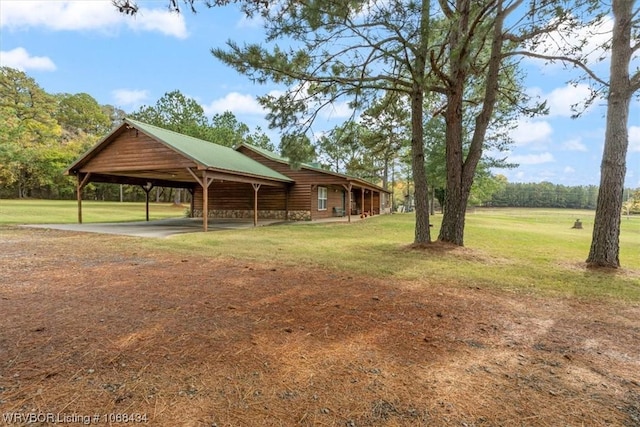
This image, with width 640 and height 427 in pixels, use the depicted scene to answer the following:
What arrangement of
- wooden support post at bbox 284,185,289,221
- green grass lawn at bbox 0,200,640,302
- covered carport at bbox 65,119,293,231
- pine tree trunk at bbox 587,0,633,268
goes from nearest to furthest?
green grass lawn at bbox 0,200,640,302 < pine tree trunk at bbox 587,0,633,268 < covered carport at bbox 65,119,293,231 < wooden support post at bbox 284,185,289,221

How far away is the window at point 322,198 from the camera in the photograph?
20719 mm

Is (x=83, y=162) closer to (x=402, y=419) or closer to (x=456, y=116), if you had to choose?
(x=456, y=116)

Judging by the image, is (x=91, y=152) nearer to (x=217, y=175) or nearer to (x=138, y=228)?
(x=138, y=228)

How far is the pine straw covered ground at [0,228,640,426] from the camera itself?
6.31 feet

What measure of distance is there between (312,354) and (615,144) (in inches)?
290

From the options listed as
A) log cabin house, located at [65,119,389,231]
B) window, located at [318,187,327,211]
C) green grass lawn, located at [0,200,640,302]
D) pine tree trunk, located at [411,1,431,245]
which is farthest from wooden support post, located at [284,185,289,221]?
pine tree trunk, located at [411,1,431,245]

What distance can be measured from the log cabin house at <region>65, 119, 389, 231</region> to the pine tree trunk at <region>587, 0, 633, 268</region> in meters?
8.92

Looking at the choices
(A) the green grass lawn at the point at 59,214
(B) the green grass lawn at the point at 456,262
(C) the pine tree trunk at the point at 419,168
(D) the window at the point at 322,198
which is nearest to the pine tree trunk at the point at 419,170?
(C) the pine tree trunk at the point at 419,168

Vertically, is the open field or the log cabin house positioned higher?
the log cabin house

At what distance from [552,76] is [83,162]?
1723cm

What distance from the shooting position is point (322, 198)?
21.2 m

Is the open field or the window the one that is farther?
the window

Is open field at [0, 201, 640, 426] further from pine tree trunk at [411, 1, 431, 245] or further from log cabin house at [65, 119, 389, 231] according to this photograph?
log cabin house at [65, 119, 389, 231]

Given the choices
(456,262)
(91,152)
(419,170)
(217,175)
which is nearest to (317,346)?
(456,262)
